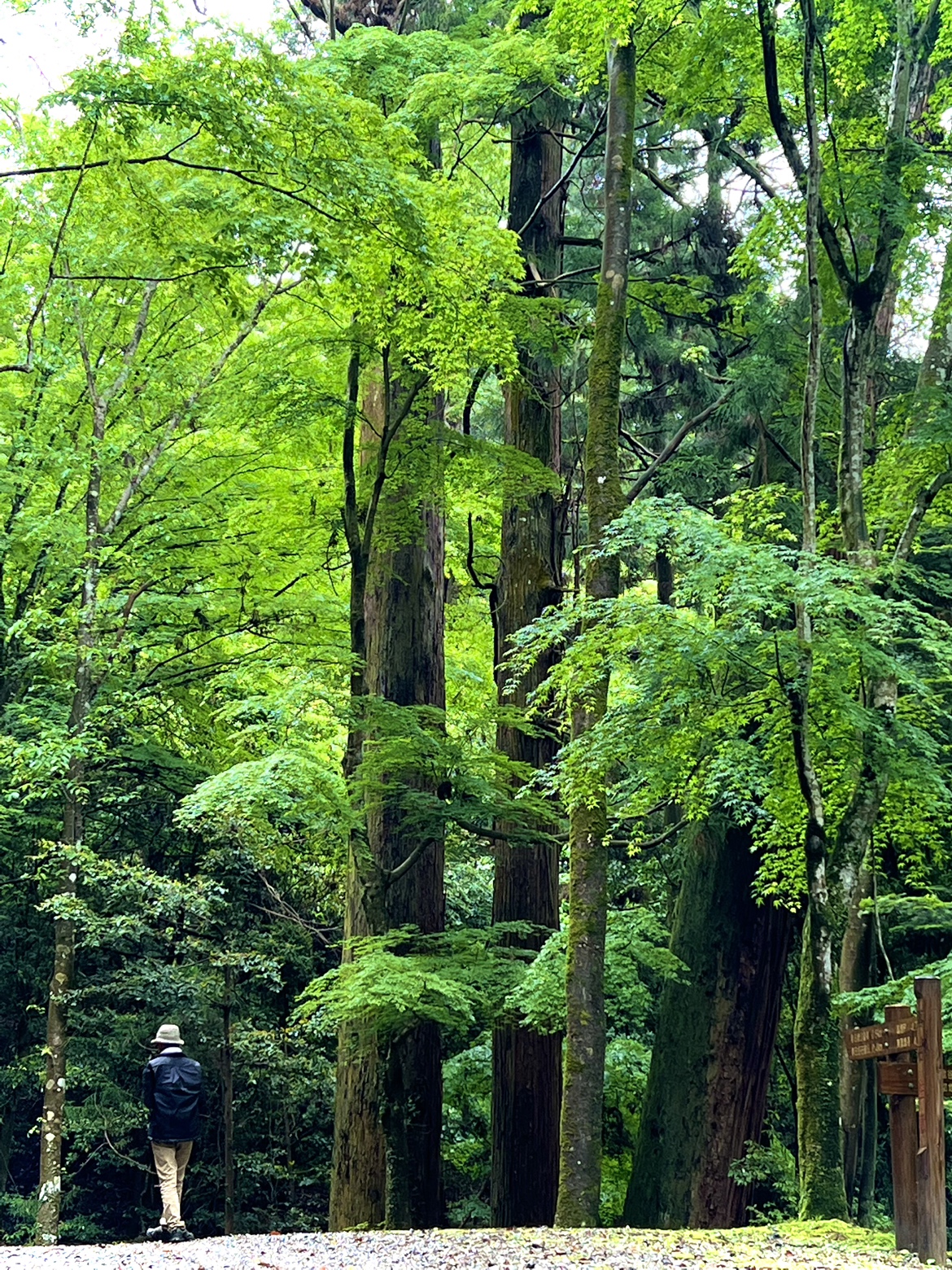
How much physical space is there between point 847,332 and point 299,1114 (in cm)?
1203

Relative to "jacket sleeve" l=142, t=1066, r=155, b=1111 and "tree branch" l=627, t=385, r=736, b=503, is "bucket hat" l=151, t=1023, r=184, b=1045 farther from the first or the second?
"tree branch" l=627, t=385, r=736, b=503

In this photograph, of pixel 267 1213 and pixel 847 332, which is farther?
pixel 267 1213

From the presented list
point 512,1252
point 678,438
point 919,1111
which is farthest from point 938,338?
point 512,1252

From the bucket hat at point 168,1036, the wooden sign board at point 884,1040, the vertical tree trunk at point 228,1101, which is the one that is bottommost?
the vertical tree trunk at point 228,1101

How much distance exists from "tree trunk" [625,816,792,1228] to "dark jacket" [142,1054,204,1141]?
468cm

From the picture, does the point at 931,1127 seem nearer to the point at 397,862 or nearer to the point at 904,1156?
the point at 904,1156

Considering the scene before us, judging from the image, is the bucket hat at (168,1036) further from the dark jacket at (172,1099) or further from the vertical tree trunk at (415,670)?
the vertical tree trunk at (415,670)

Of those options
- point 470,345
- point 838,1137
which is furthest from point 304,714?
point 838,1137

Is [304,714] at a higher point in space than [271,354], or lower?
lower

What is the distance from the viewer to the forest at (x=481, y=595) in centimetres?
742

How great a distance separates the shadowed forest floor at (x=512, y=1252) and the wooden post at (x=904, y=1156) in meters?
0.14

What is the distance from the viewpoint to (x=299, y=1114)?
16062mm

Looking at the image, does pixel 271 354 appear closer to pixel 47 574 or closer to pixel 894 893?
pixel 47 574

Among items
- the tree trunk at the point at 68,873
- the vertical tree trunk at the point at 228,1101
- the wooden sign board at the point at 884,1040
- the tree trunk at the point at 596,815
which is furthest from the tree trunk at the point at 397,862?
the vertical tree trunk at the point at 228,1101
